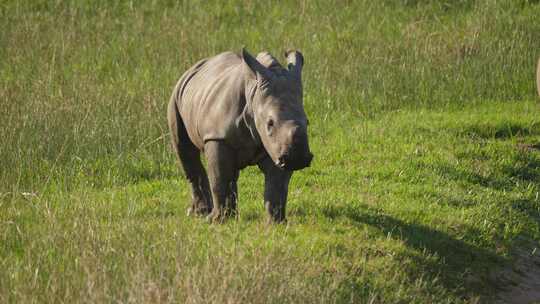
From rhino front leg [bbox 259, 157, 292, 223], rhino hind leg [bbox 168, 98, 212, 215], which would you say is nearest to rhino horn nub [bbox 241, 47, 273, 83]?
rhino front leg [bbox 259, 157, 292, 223]

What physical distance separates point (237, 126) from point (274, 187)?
538 mm

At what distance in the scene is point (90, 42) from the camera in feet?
51.0

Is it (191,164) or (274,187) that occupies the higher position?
(274,187)

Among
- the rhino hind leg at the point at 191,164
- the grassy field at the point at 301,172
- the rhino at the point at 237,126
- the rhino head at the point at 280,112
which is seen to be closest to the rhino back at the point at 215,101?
the rhino at the point at 237,126

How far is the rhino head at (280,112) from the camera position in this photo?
7.33 meters

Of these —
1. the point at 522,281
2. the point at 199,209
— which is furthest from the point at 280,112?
the point at 522,281

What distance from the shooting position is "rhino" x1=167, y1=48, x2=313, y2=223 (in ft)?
24.5

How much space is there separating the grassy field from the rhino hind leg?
282mm

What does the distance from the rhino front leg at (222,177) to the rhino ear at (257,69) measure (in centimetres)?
65

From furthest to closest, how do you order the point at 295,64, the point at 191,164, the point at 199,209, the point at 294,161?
the point at 191,164 < the point at 199,209 < the point at 295,64 < the point at 294,161

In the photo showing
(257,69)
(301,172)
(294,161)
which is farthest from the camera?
(301,172)

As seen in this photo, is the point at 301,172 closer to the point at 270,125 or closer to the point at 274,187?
the point at 274,187

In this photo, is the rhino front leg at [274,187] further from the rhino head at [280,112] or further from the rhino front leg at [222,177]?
the rhino head at [280,112]

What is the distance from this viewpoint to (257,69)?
7.66 meters
